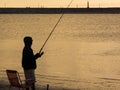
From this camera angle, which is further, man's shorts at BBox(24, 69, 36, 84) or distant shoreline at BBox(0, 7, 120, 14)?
distant shoreline at BBox(0, 7, 120, 14)

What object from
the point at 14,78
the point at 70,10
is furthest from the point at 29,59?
the point at 70,10

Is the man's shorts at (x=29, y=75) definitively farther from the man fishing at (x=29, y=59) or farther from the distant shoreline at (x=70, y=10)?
the distant shoreline at (x=70, y=10)

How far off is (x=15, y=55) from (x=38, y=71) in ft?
24.4

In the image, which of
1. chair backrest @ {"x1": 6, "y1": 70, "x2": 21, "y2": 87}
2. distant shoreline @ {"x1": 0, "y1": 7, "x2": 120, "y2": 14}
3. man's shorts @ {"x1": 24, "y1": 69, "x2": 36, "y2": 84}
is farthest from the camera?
distant shoreline @ {"x1": 0, "y1": 7, "x2": 120, "y2": 14}

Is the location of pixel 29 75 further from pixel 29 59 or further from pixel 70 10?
pixel 70 10

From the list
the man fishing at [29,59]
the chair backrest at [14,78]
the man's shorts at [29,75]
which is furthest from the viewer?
the chair backrest at [14,78]

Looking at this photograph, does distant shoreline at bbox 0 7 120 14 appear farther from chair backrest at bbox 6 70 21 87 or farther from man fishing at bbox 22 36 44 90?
man fishing at bbox 22 36 44 90

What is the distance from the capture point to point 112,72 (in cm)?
1714

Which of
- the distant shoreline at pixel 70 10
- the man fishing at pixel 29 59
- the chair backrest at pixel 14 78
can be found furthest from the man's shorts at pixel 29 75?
the distant shoreline at pixel 70 10

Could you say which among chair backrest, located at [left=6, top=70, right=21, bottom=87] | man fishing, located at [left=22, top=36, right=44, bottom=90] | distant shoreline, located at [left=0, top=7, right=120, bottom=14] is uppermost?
man fishing, located at [left=22, top=36, right=44, bottom=90]

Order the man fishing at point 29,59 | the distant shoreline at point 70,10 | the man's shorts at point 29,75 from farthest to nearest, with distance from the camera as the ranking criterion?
the distant shoreline at point 70,10 → the man's shorts at point 29,75 → the man fishing at point 29,59

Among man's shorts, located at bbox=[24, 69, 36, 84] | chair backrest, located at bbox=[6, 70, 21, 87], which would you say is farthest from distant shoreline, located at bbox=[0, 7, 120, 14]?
man's shorts, located at bbox=[24, 69, 36, 84]

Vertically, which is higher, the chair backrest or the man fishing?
the man fishing

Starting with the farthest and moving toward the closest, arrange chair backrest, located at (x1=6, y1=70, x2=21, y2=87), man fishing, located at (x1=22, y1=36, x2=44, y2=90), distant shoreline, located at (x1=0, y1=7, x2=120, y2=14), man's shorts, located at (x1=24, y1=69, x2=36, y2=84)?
distant shoreline, located at (x1=0, y1=7, x2=120, y2=14) < chair backrest, located at (x1=6, y1=70, x2=21, y2=87) < man's shorts, located at (x1=24, y1=69, x2=36, y2=84) < man fishing, located at (x1=22, y1=36, x2=44, y2=90)
